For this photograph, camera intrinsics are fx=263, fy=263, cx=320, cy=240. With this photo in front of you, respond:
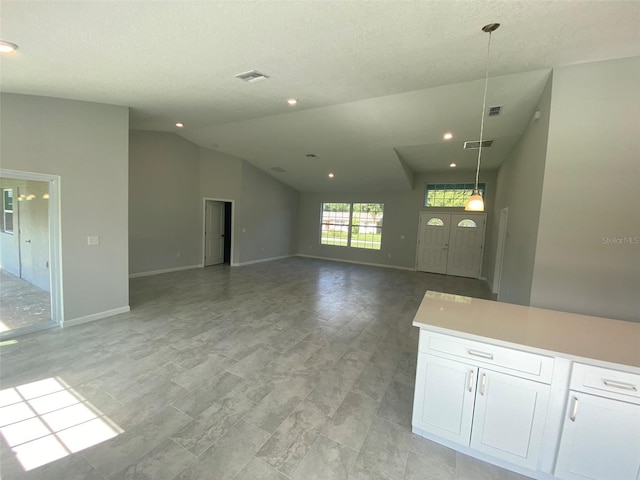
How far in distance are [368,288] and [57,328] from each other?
5318mm

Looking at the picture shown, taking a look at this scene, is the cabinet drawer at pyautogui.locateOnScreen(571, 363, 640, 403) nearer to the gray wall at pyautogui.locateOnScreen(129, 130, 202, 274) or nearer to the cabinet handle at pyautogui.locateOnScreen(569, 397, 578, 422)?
the cabinet handle at pyautogui.locateOnScreen(569, 397, 578, 422)

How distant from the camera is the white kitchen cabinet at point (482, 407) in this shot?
160 cm

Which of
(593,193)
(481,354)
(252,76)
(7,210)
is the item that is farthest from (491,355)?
(7,210)

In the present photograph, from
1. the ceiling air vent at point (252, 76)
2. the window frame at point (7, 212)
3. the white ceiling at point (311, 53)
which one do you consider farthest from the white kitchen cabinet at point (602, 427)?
the window frame at point (7, 212)

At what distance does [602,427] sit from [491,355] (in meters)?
0.60

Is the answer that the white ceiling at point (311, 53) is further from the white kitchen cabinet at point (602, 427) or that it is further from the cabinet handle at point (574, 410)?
the cabinet handle at point (574, 410)

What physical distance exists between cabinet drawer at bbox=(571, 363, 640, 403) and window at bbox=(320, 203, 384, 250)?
25.8 feet

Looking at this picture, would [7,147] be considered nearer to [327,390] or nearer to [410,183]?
[327,390]

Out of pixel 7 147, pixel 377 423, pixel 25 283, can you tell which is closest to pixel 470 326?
pixel 377 423

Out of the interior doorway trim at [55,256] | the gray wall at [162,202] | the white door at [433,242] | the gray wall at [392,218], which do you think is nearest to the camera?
the interior doorway trim at [55,256]

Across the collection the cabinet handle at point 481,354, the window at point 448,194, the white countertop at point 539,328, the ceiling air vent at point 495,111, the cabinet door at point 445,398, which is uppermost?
the ceiling air vent at point 495,111

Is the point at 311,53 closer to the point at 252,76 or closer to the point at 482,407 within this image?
the point at 252,76

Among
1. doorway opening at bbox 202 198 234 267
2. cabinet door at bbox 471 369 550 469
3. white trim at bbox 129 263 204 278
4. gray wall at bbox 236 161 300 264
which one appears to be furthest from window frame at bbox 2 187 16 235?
cabinet door at bbox 471 369 550 469

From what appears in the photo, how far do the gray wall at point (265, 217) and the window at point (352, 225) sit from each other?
4.24 ft
